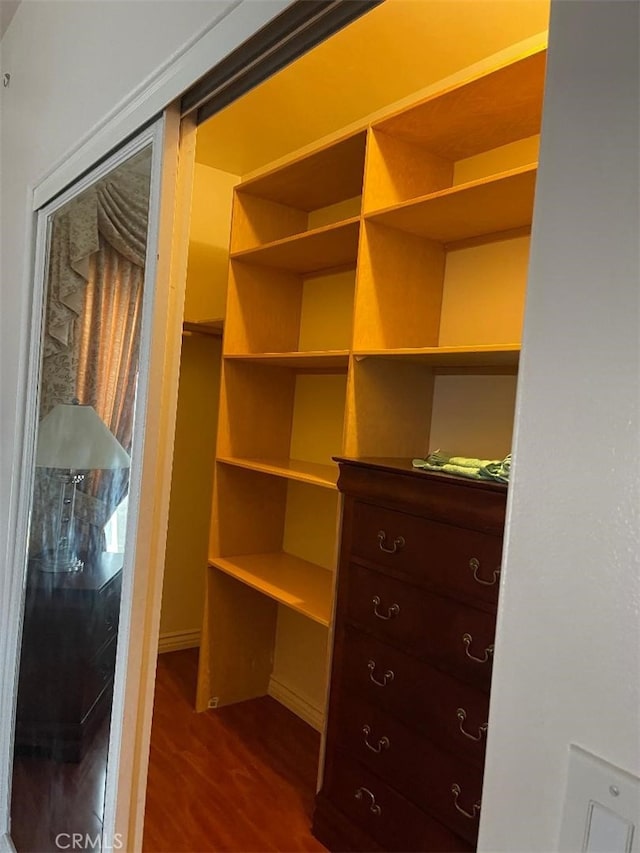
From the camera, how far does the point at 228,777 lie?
239 cm

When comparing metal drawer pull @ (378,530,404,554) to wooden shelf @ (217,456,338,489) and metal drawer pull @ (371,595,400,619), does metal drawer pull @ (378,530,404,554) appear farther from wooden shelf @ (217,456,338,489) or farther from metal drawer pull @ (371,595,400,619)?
wooden shelf @ (217,456,338,489)

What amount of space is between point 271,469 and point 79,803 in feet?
4.20

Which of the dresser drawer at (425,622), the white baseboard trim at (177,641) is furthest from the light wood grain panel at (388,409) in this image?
the white baseboard trim at (177,641)

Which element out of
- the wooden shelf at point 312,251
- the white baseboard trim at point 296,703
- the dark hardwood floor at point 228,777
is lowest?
the dark hardwood floor at point 228,777

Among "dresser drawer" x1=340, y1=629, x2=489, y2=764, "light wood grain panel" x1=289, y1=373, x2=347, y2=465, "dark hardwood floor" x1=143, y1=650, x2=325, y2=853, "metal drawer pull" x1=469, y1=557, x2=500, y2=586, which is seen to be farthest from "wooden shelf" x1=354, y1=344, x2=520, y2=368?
"dark hardwood floor" x1=143, y1=650, x2=325, y2=853

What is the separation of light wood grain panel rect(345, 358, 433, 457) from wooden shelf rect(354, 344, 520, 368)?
0.25ft

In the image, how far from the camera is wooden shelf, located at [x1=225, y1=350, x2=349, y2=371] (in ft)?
7.33

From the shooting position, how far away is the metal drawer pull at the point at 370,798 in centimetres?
186

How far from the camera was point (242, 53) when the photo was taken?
3.34 ft

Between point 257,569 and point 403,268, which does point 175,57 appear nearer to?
point 403,268

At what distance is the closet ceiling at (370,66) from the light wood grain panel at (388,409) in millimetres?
961

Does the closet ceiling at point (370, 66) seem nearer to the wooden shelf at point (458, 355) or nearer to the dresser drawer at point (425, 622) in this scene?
the wooden shelf at point (458, 355)

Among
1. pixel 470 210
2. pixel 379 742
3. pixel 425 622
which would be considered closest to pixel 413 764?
pixel 379 742

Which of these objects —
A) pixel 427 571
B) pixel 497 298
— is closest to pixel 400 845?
pixel 427 571
